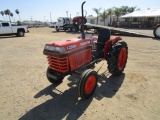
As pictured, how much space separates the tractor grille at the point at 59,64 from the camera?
3425 millimetres

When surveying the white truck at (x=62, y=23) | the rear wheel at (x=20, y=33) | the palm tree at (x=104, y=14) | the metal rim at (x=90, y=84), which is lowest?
the metal rim at (x=90, y=84)

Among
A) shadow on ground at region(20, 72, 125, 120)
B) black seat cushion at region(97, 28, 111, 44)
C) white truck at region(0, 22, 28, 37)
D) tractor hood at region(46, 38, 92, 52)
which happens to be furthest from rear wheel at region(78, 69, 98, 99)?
white truck at region(0, 22, 28, 37)

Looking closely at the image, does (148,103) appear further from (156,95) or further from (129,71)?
(129,71)

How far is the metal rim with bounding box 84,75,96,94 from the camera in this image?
3.48 meters

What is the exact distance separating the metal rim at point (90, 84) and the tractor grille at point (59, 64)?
1.84ft

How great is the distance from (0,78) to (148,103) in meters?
4.41

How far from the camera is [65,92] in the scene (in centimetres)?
396

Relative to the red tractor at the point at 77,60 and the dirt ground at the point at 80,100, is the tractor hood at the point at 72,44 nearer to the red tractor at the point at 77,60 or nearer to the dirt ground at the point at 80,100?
the red tractor at the point at 77,60

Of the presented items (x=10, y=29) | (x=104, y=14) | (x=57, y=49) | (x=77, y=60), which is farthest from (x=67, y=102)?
(x=104, y=14)

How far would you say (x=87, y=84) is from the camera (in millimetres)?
3488

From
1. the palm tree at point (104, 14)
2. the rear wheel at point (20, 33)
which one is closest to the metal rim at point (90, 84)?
the rear wheel at point (20, 33)

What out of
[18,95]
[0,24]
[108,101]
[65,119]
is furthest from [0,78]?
[0,24]

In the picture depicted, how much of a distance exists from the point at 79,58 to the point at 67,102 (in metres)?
1.07

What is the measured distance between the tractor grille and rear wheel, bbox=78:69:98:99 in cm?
45
